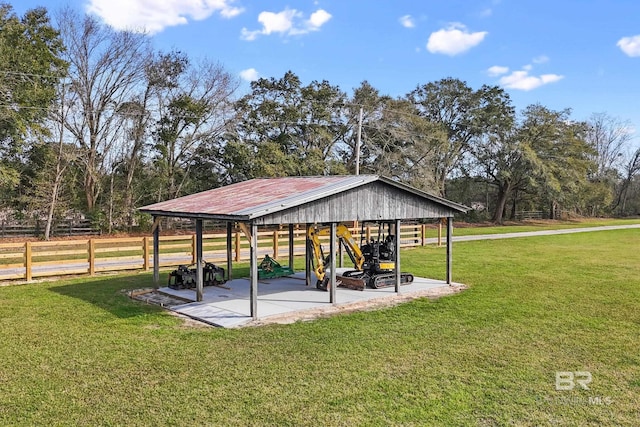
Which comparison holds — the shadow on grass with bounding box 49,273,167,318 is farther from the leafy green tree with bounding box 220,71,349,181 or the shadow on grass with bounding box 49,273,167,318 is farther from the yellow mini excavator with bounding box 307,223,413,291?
the leafy green tree with bounding box 220,71,349,181

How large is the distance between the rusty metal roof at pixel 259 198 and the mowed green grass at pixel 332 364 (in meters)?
1.98

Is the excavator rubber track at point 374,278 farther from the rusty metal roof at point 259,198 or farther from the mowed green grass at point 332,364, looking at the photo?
the rusty metal roof at point 259,198

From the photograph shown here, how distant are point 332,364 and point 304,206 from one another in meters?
3.73

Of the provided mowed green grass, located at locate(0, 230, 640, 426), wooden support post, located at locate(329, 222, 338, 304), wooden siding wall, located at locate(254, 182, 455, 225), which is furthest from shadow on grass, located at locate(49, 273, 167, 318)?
wooden support post, located at locate(329, 222, 338, 304)

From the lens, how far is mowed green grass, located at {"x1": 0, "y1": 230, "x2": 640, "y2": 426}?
4746 millimetres

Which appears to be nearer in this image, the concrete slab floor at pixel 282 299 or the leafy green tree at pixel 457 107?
the concrete slab floor at pixel 282 299

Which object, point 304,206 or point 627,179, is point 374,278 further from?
point 627,179

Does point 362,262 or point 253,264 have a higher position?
Result: point 253,264

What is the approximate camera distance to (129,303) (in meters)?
9.70

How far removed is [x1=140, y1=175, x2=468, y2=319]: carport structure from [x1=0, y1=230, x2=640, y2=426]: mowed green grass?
1.56 m

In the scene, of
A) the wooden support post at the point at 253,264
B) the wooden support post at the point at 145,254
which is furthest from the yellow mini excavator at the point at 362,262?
the wooden support post at the point at 145,254

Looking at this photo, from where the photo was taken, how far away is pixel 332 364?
612cm

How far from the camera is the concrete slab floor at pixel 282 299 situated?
863 cm

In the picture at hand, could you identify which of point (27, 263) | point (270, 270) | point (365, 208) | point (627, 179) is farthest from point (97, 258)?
point (627, 179)
